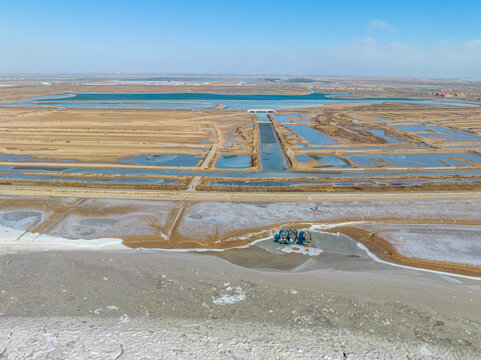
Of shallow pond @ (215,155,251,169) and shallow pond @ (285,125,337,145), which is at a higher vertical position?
shallow pond @ (285,125,337,145)

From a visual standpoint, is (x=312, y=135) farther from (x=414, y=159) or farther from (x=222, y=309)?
(x=222, y=309)

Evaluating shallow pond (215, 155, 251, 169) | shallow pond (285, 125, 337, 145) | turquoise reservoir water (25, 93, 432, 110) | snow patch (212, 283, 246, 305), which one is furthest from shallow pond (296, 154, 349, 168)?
turquoise reservoir water (25, 93, 432, 110)

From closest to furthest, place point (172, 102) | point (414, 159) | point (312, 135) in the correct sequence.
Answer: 1. point (414, 159)
2. point (312, 135)
3. point (172, 102)

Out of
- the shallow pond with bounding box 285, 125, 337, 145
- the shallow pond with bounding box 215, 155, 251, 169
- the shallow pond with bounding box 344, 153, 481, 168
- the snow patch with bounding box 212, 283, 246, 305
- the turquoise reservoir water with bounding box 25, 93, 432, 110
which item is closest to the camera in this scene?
the snow patch with bounding box 212, 283, 246, 305

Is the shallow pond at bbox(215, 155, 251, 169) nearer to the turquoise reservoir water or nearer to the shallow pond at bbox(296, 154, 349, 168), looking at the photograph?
the shallow pond at bbox(296, 154, 349, 168)

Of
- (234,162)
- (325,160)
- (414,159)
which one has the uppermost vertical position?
(414,159)

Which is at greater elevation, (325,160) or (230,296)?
(325,160)

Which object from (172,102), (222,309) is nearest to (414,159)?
(222,309)

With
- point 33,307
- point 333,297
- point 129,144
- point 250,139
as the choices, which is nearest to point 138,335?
point 33,307

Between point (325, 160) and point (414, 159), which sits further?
point (414, 159)

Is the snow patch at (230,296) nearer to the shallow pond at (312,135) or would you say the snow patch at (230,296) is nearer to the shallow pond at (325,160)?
the shallow pond at (325,160)
